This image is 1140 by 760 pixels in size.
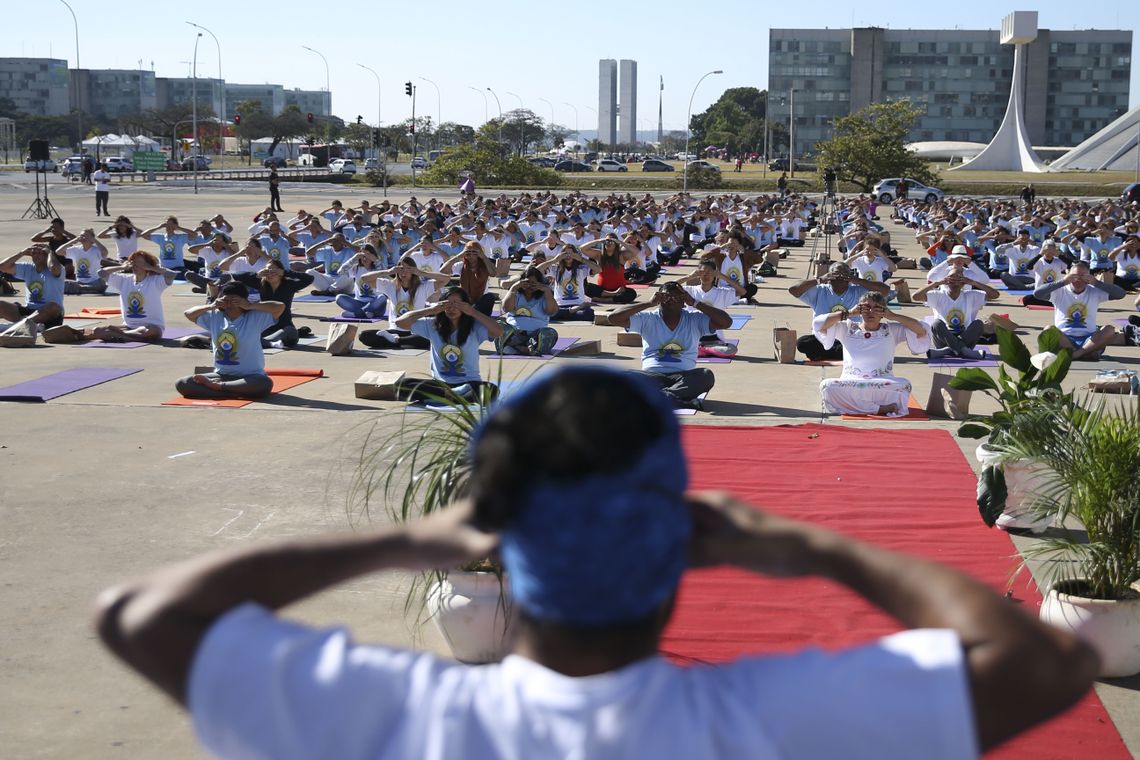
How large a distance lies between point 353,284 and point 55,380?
327 inches

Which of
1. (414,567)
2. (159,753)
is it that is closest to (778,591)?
(159,753)

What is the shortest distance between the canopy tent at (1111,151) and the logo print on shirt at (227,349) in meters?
94.9

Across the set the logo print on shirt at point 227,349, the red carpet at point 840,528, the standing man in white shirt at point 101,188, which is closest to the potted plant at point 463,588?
the red carpet at point 840,528

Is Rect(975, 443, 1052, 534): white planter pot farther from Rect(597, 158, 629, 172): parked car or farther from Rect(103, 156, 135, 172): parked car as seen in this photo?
Rect(597, 158, 629, 172): parked car

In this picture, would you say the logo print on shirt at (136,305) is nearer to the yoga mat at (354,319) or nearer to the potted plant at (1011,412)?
the yoga mat at (354,319)

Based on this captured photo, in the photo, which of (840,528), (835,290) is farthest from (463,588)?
(835,290)

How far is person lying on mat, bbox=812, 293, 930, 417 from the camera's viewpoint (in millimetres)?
11820

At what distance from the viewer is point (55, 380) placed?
13555 mm

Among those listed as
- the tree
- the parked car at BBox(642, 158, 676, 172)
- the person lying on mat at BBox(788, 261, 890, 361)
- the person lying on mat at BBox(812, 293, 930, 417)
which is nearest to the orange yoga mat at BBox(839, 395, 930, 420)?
the person lying on mat at BBox(812, 293, 930, 417)

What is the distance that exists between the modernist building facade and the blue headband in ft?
474

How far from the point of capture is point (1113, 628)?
5.73 metres

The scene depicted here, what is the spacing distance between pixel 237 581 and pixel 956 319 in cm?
1500

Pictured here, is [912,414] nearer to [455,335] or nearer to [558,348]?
[455,335]

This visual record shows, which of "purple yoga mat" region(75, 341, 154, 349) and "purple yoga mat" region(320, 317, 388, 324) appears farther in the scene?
"purple yoga mat" region(320, 317, 388, 324)
